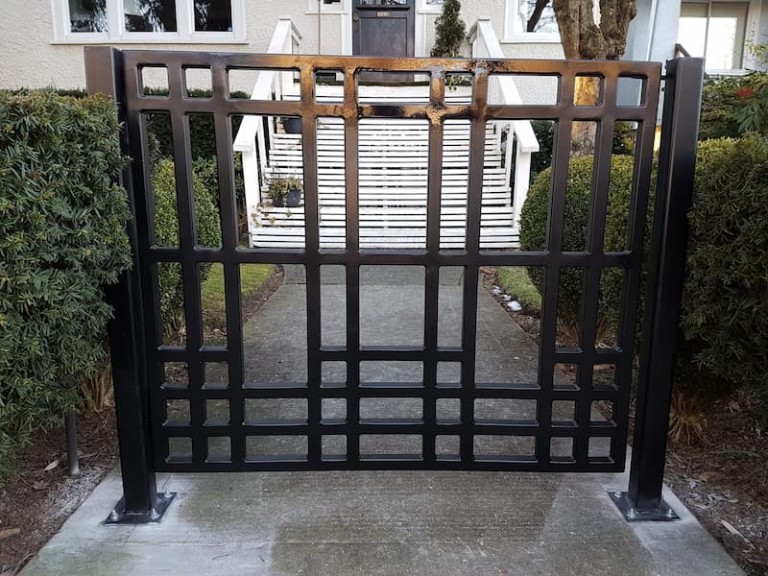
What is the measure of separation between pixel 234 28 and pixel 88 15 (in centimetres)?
283

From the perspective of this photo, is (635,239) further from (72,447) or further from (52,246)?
(72,447)

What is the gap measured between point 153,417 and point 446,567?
1267mm

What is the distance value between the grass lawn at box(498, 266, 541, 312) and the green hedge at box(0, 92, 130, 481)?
412cm

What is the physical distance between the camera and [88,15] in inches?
454

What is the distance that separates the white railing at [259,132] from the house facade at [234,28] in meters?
1.23

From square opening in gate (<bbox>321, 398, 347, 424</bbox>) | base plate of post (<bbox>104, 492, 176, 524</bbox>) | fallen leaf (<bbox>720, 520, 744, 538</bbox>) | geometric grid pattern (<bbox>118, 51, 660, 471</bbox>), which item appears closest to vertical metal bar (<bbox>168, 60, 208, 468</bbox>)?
geometric grid pattern (<bbox>118, 51, 660, 471</bbox>)

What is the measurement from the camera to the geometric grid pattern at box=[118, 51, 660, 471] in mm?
2217

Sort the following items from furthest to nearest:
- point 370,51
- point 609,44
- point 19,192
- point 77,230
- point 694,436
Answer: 1. point 370,51
2. point 609,44
3. point 694,436
4. point 77,230
5. point 19,192

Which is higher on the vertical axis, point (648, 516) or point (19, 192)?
point (19, 192)

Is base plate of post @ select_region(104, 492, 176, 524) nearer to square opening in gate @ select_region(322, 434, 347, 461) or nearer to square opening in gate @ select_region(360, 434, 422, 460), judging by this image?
square opening in gate @ select_region(322, 434, 347, 461)

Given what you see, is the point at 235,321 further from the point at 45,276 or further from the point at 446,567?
the point at 446,567

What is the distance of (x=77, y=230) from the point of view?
1.90 metres

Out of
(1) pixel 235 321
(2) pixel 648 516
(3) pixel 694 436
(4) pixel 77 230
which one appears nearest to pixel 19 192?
(4) pixel 77 230

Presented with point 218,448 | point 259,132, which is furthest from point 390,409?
point 259,132
